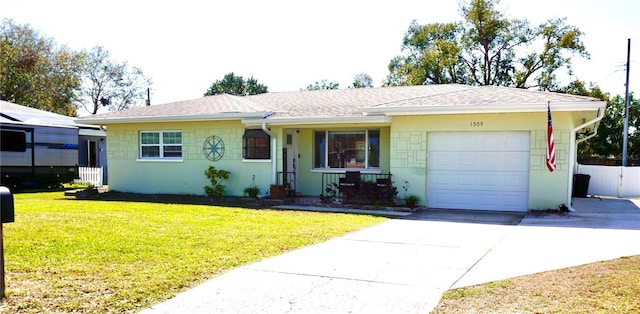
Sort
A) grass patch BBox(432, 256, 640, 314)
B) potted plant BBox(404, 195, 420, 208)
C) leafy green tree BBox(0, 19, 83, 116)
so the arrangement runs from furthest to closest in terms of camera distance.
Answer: leafy green tree BBox(0, 19, 83, 116) < potted plant BBox(404, 195, 420, 208) < grass patch BBox(432, 256, 640, 314)

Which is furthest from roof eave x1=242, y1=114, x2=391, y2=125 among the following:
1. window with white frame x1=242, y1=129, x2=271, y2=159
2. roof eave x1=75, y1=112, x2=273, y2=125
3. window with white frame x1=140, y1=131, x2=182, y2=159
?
window with white frame x1=140, y1=131, x2=182, y2=159

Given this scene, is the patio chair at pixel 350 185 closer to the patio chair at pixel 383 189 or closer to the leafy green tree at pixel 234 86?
the patio chair at pixel 383 189

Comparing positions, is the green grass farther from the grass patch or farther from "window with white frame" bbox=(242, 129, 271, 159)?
"window with white frame" bbox=(242, 129, 271, 159)

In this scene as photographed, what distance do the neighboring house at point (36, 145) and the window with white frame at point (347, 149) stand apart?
29.9 feet

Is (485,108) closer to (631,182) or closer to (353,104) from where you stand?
(353,104)

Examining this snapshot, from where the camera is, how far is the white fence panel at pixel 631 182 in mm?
17328

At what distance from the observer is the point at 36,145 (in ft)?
60.5

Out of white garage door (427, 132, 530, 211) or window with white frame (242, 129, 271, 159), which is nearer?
white garage door (427, 132, 530, 211)

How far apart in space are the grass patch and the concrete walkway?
235mm

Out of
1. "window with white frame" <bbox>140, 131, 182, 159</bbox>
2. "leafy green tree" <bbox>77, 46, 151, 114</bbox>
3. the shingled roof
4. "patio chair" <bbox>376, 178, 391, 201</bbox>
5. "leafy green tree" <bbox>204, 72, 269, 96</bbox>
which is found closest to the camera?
the shingled roof

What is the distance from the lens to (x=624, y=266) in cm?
575

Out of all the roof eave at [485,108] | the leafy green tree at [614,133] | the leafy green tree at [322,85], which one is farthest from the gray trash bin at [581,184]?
the leafy green tree at [322,85]

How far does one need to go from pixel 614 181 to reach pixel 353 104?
10665 millimetres

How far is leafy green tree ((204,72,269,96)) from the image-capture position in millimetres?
53406
